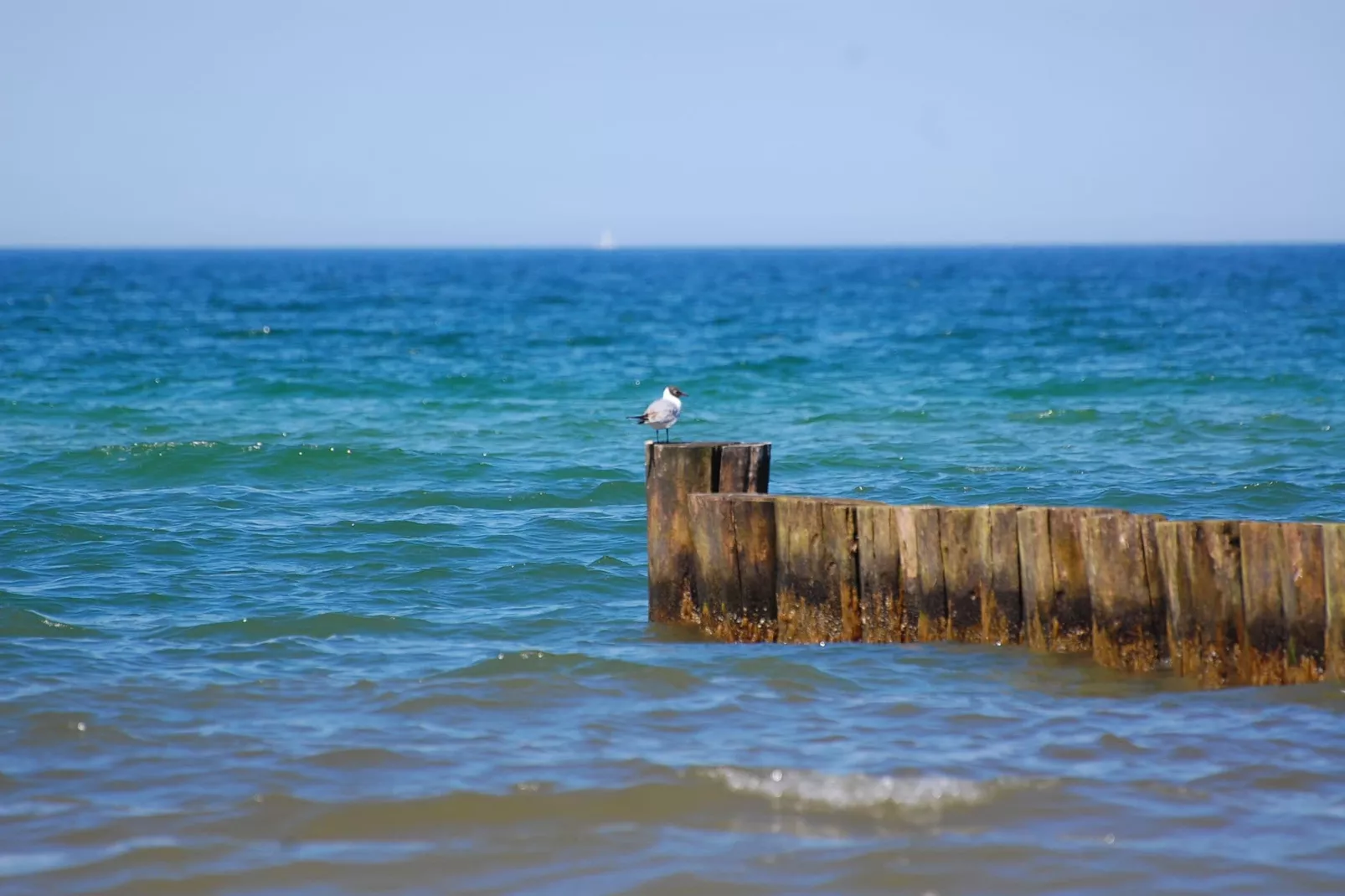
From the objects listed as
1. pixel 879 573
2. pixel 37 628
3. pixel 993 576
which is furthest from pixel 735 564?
pixel 37 628

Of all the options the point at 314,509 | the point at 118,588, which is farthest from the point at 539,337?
the point at 118,588

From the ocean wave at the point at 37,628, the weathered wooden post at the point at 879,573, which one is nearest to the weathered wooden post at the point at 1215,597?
the weathered wooden post at the point at 879,573

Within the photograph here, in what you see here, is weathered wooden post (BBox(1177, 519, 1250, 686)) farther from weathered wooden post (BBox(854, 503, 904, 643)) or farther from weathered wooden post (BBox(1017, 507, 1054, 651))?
weathered wooden post (BBox(854, 503, 904, 643))

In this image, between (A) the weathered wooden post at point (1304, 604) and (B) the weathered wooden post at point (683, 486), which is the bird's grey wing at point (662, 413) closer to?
(B) the weathered wooden post at point (683, 486)

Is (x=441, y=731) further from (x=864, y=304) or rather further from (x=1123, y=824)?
(x=864, y=304)

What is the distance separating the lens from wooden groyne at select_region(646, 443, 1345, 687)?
6.77m

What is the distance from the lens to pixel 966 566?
768 centimetres

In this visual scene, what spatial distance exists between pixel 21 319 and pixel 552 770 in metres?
45.3

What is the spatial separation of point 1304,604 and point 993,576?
1615mm

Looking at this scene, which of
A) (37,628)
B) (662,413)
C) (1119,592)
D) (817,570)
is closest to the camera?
(1119,592)

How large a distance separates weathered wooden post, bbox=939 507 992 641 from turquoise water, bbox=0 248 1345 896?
186 mm

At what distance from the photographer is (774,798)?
5961 mm

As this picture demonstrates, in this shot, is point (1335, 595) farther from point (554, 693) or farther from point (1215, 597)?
point (554, 693)

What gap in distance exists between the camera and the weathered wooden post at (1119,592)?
7156 mm
